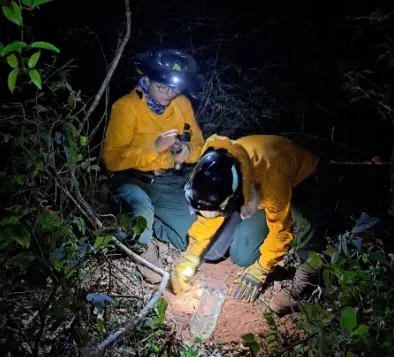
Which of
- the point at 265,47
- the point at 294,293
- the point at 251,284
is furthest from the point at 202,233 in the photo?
the point at 265,47

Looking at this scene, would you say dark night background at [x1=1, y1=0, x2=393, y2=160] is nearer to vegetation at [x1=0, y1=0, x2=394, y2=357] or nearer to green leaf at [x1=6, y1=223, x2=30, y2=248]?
vegetation at [x1=0, y1=0, x2=394, y2=357]

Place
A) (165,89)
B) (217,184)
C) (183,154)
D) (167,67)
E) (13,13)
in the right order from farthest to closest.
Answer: (183,154), (165,89), (167,67), (217,184), (13,13)

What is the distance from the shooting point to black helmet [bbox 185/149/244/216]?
314 cm

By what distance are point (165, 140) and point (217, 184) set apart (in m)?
1.58

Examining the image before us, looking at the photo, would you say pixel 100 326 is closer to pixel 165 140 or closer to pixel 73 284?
pixel 73 284

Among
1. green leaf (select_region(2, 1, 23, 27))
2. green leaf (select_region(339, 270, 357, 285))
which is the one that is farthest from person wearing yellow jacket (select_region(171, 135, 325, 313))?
green leaf (select_region(2, 1, 23, 27))

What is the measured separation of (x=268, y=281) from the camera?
4129mm

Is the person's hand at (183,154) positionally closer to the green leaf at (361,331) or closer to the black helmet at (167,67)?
the black helmet at (167,67)

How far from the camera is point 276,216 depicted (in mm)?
3629

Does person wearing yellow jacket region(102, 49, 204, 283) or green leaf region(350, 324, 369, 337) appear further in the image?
person wearing yellow jacket region(102, 49, 204, 283)

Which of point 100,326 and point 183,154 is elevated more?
point 100,326

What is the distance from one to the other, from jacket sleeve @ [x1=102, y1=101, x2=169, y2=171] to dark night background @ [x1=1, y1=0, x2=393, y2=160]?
1.71m

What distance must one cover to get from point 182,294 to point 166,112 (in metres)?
2.03

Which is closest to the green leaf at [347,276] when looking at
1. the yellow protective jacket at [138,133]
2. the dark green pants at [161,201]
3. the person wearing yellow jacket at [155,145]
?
the person wearing yellow jacket at [155,145]
